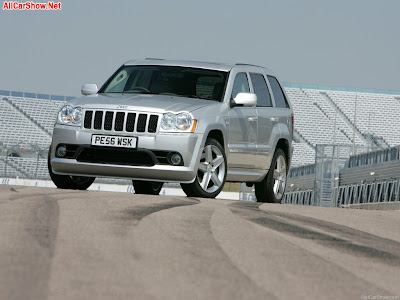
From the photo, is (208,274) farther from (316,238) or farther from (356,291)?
(316,238)

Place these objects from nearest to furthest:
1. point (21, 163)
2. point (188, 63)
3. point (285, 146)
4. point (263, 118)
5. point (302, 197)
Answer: point (188, 63) < point (263, 118) < point (285, 146) < point (302, 197) < point (21, 163)

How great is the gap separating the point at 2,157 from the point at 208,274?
5800cm

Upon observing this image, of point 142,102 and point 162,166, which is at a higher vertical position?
point 142,102

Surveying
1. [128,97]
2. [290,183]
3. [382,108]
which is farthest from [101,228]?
[382,108]

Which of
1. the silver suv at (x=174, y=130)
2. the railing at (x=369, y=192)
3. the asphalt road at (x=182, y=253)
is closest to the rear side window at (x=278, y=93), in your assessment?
the silver suv at (x=174, y=130)

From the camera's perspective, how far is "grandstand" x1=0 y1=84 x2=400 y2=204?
6250 cm

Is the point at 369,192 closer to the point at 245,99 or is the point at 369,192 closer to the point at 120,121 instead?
the point at 245,99

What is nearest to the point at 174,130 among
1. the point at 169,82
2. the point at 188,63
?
the point at 169,82

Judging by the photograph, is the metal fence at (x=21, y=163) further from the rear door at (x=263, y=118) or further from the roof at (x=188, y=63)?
the roof at (x=188, y=63)

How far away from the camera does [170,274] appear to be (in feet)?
14.8

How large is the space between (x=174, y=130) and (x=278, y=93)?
3274 mm

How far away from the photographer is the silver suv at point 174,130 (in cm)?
1089

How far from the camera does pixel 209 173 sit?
11312mm

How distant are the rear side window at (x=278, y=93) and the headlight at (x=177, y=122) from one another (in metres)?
2.82
